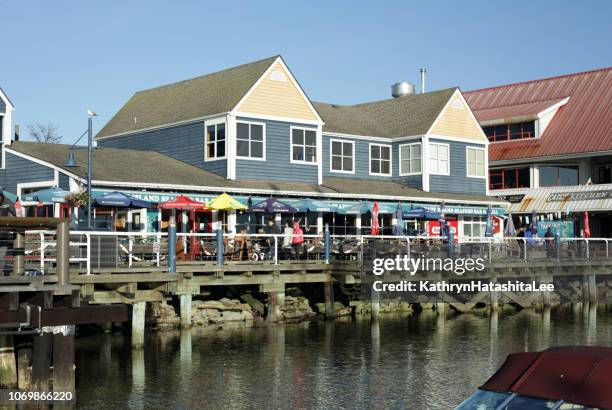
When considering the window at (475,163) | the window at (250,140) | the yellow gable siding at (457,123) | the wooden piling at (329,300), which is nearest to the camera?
the wooden piling at (329,300)

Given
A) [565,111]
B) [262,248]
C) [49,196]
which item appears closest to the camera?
[49,196]

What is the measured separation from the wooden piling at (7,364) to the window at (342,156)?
26.1 m

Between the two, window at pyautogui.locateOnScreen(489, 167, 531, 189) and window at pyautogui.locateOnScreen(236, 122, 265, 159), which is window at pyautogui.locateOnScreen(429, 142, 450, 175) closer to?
window at pyautogui.locateOnScreen(236, 122, 265, 159)

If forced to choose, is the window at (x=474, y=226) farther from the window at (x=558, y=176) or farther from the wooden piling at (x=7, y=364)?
the wooden piling at (x=7, y=364)

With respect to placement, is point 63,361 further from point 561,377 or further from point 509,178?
point 509,178

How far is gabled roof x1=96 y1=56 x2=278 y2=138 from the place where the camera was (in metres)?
40.2

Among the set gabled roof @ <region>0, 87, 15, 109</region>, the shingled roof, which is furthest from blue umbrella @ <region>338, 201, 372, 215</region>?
gabled roof @ <region>0, 87, 15, 109</region>

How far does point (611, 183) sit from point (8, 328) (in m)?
42.8

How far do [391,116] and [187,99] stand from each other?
1192 centimetres

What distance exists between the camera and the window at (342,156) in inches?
Answer: 1768

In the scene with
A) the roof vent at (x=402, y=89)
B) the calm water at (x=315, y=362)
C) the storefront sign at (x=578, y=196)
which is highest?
the roof vent at (x=402, y=89)

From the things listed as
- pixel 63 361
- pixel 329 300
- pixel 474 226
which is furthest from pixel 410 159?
pixel 63 361

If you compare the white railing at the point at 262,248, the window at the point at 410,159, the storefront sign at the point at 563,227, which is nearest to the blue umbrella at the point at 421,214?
the white railing at the point at 262,248

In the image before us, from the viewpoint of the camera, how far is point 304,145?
137 feet
